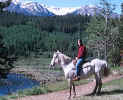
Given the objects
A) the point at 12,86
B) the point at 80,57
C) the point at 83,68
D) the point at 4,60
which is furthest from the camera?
the point at 12,86

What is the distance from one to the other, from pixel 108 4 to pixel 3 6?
11.9m

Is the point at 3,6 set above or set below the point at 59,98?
above

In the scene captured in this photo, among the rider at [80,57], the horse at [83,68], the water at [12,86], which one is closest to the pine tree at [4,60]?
the water at [12,86]

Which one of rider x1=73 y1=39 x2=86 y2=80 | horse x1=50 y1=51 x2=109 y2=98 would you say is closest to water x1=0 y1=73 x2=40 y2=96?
horse x1=50 y1=51 x2=109 y2=98

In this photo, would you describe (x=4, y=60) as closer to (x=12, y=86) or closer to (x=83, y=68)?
(x=12, y=86)

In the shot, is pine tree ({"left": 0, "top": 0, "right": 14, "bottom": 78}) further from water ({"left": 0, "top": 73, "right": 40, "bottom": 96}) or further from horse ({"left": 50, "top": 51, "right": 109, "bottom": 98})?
horse ({"left": 50, "top": 51, "right": 109, "bottom": 98})

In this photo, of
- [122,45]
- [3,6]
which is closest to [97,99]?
[3,6]

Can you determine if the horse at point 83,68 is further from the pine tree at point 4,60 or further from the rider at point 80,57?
the pine tree at point 4,60

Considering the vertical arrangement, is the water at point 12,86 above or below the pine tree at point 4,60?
below

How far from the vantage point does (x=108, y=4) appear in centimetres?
2595

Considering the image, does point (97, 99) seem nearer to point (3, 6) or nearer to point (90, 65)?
point (90, 65)

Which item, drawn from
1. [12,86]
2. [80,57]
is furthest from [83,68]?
[12,86]

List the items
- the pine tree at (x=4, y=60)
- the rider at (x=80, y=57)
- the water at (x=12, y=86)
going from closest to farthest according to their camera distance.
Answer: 1. the rider at (x=80, y=57)
2. the pine tree at (x=4, y=60)
3. the water at (x=12, y=86)

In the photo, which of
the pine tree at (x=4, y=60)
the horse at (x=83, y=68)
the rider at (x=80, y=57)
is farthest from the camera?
the pine tree at (x=4, y=60)
